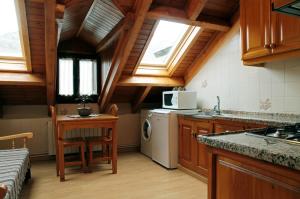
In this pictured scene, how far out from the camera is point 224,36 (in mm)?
3439

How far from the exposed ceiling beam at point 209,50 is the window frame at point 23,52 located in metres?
2.53

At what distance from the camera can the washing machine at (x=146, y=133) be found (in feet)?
13.5

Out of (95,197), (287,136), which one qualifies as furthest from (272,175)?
(95,197)

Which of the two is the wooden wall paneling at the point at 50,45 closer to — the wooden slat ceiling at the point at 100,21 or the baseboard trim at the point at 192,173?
the wooden slat ceiling at the point at 100,21

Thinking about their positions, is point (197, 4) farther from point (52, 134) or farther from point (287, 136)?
point (52, 134)

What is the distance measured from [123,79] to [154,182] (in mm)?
1699

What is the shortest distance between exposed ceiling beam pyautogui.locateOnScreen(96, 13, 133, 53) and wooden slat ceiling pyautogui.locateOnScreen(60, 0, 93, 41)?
429 mm

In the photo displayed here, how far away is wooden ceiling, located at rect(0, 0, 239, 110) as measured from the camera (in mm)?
2798

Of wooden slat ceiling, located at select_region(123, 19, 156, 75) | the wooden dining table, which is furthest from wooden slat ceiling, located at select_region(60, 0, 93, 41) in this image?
the wooden dining table

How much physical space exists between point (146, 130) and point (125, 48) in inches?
67.0

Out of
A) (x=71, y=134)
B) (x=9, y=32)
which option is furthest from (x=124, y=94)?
(x=9, y=32)

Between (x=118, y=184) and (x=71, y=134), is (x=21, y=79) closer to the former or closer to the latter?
(x=71, y=134)

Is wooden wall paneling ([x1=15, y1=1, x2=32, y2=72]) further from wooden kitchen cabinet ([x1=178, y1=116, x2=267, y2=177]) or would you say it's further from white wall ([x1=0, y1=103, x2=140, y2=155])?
wooden kitchen cabinet ([x1=178, y1=116, x2=267, y2=177])

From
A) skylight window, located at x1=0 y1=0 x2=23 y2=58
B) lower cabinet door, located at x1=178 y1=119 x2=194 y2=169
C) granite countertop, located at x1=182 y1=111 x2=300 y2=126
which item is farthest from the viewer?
lower cabinet door, located at x1=178 y1=119 x2=194 y2=169
